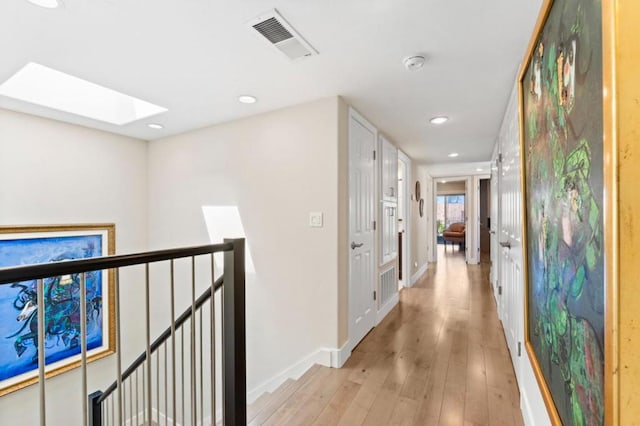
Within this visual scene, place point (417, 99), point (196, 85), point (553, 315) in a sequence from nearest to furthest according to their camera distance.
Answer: point (553, 315)
point (196, 85)
point (417, 99)

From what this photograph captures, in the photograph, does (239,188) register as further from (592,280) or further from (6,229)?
(592,280)

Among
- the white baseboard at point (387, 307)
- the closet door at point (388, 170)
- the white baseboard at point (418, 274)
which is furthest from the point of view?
the white baseboard at point (418, 274)

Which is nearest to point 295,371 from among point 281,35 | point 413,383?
point 413,383

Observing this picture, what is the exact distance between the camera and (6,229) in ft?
8.63

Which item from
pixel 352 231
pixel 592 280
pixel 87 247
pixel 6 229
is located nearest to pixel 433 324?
pixel 352 231

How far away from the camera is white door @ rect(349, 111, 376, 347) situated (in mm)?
2580

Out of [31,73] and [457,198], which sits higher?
[31,73]

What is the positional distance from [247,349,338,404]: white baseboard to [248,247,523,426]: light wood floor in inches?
3.6

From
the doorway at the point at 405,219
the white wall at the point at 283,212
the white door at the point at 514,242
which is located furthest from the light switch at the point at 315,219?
the doorway at the point at 405,219

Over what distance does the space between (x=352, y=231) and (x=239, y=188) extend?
122 cm

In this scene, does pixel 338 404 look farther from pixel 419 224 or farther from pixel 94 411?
pixel 419 224

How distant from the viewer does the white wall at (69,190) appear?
8.79 feet

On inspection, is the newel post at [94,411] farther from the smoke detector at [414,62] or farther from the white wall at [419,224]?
the white wall at [419,224]

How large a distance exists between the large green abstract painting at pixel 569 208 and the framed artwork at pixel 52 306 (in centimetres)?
358
